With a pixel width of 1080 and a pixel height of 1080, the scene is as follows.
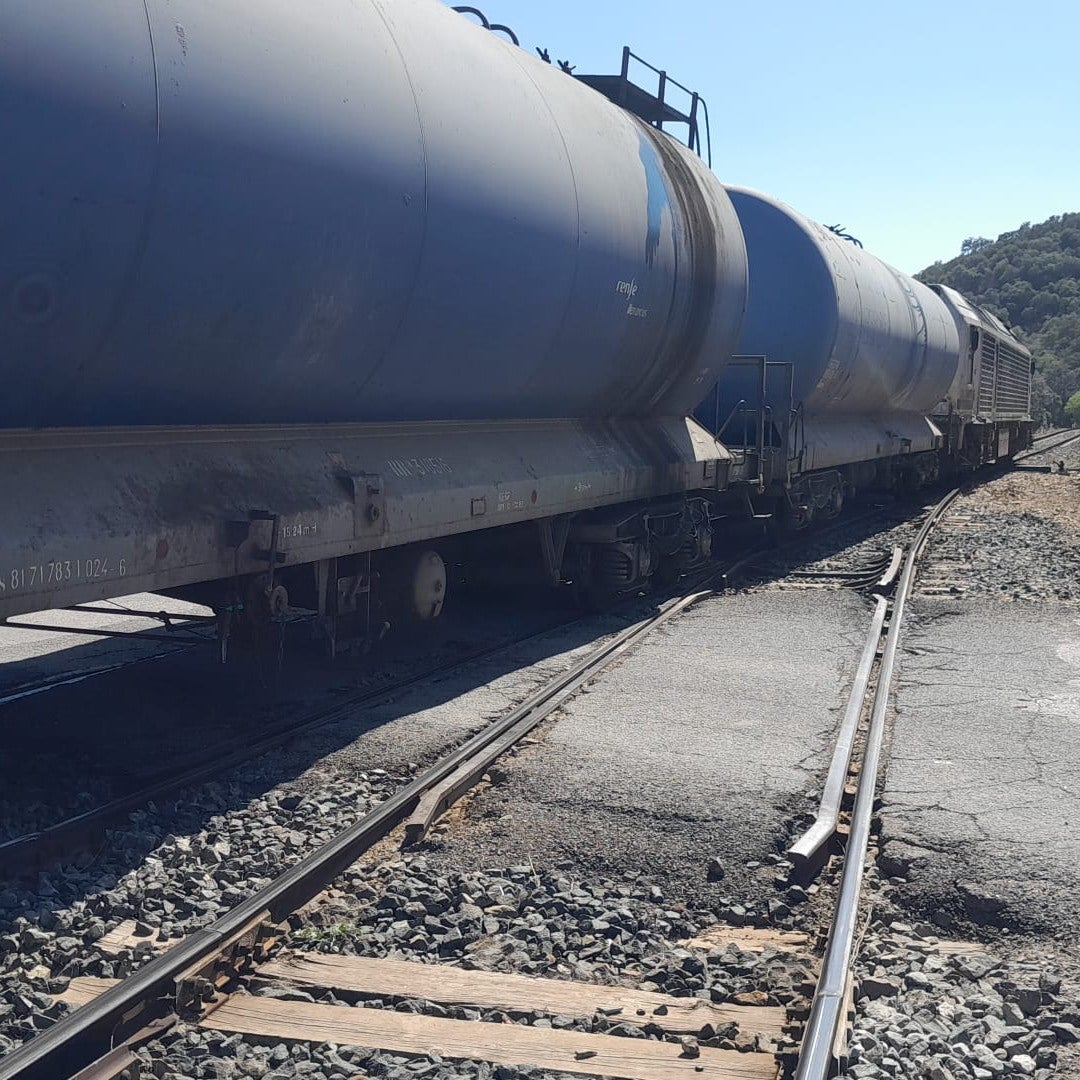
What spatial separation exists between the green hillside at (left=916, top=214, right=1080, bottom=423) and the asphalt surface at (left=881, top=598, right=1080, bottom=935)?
121 m

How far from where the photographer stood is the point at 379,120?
6.18m

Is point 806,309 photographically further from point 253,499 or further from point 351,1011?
point 351,1011

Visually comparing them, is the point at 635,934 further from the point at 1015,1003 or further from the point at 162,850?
the point at 162,850

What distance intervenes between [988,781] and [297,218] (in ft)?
14.0

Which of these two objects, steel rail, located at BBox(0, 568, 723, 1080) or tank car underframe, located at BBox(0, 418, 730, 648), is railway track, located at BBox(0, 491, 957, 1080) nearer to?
steel rail, located at BBox(0, 568, 723, 1080)

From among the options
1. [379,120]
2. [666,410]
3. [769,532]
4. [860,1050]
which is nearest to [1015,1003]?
[860,1050]

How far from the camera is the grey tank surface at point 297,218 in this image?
15.0 feet

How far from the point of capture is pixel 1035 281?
519 feet

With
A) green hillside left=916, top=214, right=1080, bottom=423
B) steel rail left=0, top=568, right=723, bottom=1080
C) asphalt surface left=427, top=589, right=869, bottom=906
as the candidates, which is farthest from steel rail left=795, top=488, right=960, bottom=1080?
green hillside left=916, top=214, right=1080, bottom=423

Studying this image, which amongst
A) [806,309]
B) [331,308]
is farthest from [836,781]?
[806,309]

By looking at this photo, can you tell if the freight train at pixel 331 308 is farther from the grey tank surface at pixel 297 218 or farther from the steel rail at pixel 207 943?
the steel rail at pixel 207 943

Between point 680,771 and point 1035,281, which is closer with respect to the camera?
point 680,771

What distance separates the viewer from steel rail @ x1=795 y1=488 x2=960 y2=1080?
3262 mm

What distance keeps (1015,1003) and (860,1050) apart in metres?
0.68
